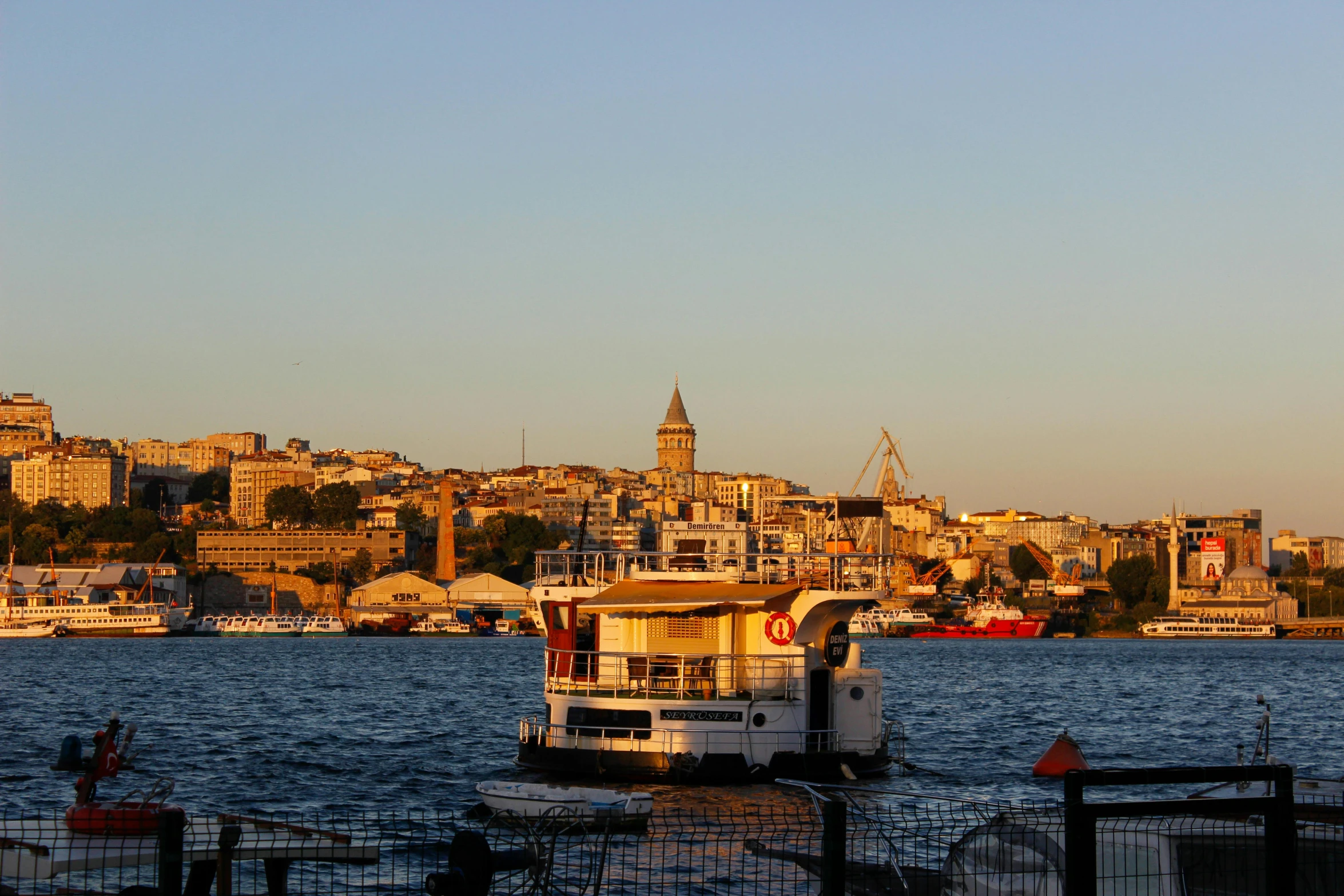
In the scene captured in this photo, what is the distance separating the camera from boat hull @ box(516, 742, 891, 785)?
2719 cm

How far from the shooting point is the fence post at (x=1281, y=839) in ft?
34.7

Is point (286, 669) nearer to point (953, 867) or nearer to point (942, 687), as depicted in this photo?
point (942, 687)

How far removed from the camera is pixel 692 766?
89.1ft

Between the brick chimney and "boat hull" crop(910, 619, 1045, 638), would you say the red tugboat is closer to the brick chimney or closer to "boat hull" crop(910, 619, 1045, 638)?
"boat hull" crop(910, 619, 1045, 638)

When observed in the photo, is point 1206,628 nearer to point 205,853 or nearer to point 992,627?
point 992,627

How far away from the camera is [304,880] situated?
20.4 metres

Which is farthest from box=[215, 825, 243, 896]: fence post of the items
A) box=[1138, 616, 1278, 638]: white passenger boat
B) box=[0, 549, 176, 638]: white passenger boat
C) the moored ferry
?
box=[1138, 616, 1278, 638]: white passenger boat

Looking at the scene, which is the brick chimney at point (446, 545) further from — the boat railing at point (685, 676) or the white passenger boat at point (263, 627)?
the boat railing at point (685, 676)

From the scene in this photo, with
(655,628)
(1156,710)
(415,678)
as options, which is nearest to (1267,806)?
(655,628)

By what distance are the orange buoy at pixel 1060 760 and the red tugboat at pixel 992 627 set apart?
447ft

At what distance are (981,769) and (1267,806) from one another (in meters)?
25.5

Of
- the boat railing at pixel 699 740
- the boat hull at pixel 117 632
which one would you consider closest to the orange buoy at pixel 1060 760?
the boat railing at pixel 699 740

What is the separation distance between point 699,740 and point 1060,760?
30.0 feet

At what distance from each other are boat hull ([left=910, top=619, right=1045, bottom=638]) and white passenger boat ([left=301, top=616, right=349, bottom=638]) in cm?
5789
